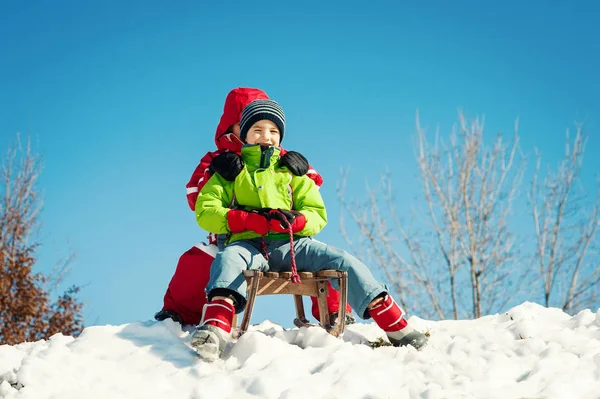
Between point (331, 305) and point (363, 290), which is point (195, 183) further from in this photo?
point (363, 290)

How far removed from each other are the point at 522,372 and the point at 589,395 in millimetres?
373

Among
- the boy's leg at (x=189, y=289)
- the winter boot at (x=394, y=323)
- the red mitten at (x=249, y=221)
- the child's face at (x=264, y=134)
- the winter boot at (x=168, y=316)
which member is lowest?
the winter boot at (x=394, y=323)

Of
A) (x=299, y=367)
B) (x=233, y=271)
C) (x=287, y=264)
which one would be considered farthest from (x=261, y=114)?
(x=299, y=367)

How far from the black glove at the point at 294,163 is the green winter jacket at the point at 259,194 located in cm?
4

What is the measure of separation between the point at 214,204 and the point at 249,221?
28 centimetres

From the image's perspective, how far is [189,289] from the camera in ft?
12.6

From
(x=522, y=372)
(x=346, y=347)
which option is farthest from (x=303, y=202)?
(x=522, y=372)

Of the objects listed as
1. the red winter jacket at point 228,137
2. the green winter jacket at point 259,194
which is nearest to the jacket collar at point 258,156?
the green winter jacket at point 259,194

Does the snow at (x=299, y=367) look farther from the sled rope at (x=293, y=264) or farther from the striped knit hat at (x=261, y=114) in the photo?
the striped knit hat at (x=261, y=114)

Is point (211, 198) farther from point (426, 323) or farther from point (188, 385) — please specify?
point (426, 323)

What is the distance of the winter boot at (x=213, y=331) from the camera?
9.64ft

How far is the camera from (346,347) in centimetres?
315

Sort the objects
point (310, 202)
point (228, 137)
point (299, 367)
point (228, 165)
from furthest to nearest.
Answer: point (228, 137) → point (310, 202) → point (228, 165) → point (299, 367)

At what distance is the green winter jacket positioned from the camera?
354cm
